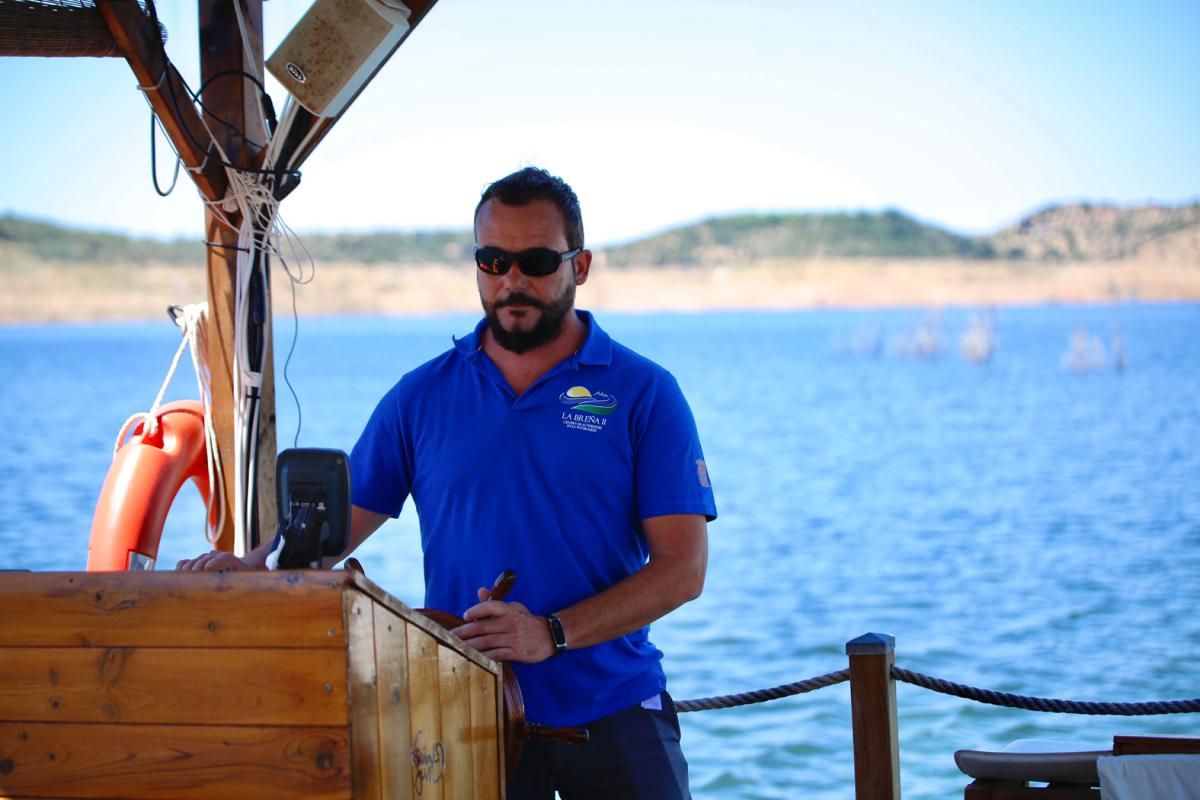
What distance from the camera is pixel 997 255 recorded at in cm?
9112

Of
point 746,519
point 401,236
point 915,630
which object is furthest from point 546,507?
point 401,236

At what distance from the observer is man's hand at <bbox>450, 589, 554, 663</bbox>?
1.95 meters

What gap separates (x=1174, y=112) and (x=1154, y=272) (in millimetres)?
10953

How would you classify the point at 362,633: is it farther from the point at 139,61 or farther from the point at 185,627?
the point at 139,61

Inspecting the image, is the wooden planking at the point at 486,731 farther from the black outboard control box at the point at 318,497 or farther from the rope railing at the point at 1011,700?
the rope railing at the point at 1011,700

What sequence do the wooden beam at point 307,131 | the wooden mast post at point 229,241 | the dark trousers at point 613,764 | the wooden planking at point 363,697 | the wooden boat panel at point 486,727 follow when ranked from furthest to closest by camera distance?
the wooden mast post at point 229,241, the wooden beam at point 307,131, the dark trousers at point 613,764, the wooden boat panel at point 486,727, the wooden planking at point 363,697

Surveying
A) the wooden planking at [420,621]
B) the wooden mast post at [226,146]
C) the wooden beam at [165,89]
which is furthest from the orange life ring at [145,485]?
the wooden planking at [420,621]

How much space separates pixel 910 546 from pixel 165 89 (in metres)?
13.0

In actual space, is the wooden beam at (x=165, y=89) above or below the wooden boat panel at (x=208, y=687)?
above

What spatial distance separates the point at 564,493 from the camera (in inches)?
86.4

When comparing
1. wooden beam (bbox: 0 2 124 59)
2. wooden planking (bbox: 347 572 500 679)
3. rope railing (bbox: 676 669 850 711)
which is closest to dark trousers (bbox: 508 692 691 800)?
wooden planking (bbox: 347 572 500 679)

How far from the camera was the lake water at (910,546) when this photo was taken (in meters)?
7.79

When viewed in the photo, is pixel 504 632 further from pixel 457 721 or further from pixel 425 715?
pixel 425 715

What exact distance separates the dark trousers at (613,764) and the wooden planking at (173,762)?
73 centimetres
